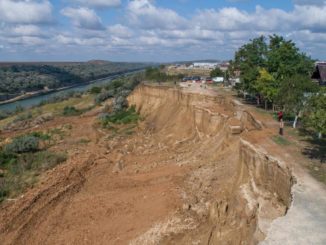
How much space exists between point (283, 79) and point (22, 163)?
19594 mm

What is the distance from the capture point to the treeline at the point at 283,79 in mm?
19713

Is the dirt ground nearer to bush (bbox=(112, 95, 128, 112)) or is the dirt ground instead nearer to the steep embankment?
the steep embankment

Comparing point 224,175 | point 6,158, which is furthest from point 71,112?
point 224,175

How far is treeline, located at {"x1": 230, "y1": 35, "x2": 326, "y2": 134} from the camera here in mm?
19713

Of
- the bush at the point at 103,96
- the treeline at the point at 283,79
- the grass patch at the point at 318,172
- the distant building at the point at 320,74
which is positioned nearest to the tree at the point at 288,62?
the treeline at the point at 283,79

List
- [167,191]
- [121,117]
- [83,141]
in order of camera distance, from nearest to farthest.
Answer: [167,191]
[83,141]
[121,117]

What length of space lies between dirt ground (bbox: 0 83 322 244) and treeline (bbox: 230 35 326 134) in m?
2.26

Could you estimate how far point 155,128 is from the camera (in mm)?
38656

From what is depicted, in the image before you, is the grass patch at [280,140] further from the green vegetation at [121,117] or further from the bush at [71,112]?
the bush at [71,112]

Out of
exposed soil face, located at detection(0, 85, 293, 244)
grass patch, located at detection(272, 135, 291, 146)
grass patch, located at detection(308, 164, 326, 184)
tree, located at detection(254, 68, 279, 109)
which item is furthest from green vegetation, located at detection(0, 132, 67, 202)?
grass patch, located at detection(308, 164, 326, 184)

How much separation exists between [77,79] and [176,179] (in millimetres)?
128699

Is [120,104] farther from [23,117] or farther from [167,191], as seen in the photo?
[167,191]

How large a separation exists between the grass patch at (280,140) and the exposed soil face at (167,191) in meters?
1.05

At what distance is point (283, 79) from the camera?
3003cm
